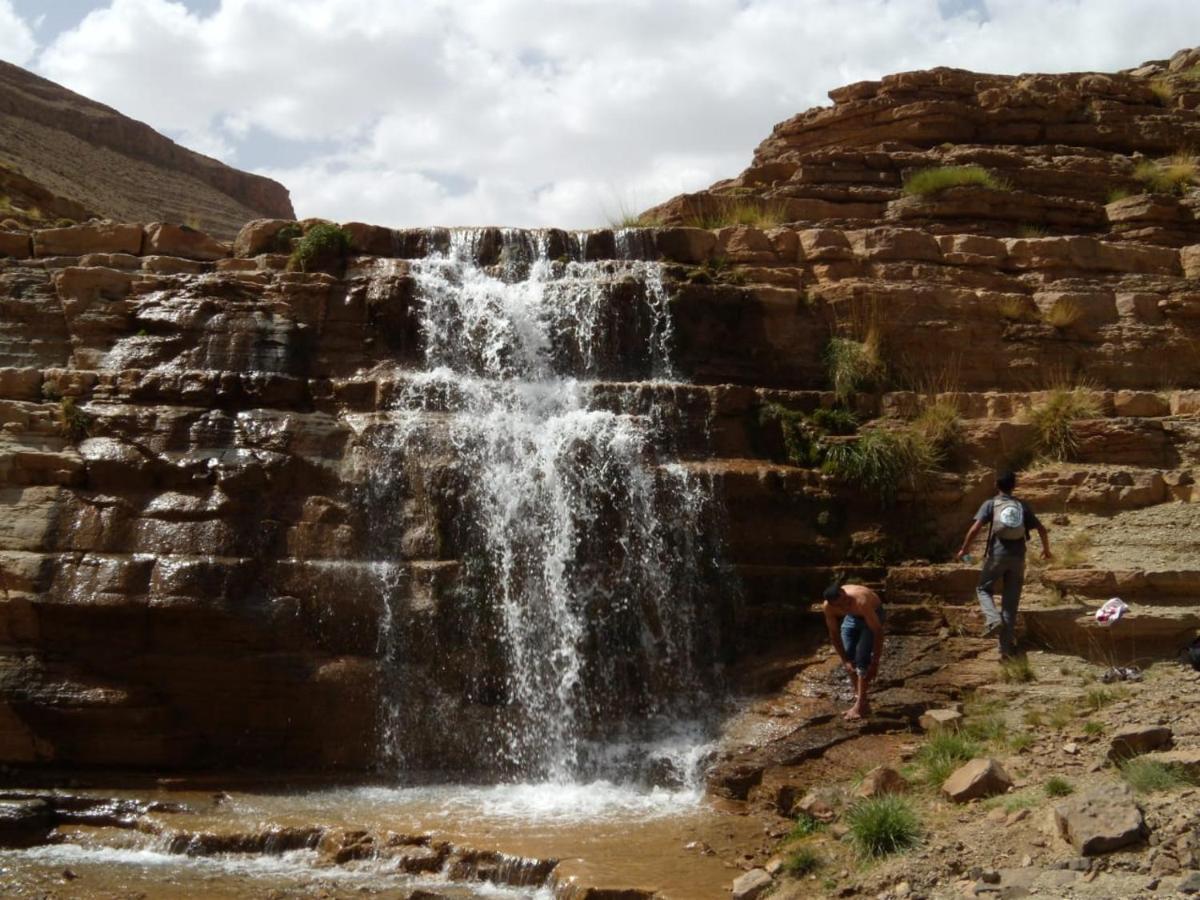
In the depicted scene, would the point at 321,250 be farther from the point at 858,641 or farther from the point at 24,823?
the point at 858,641

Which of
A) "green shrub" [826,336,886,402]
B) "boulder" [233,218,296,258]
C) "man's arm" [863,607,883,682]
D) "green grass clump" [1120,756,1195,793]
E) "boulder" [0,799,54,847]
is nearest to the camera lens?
"green grass clump" [1120,756,1195,793]

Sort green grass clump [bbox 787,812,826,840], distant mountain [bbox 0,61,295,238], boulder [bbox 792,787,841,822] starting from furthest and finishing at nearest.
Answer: distant mountain [bbox 0,61,295,238] < boulder [bbox 792,787,841,822] < green grass clump [bbox 787,812,826,840]

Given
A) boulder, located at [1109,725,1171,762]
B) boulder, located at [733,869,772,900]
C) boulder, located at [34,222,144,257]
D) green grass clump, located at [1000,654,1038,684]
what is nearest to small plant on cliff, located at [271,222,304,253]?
boulder, located at [34,222,144,257]

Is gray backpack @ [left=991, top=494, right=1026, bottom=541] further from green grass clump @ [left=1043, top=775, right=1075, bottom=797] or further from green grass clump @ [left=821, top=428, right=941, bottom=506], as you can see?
green grass clump @ [left=1043, top=775, right=1075, bottom=797]

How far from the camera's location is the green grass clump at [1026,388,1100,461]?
39.7 ft

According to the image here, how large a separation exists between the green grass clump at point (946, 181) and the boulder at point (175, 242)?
30.8 feet

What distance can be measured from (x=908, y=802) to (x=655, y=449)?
503 cm

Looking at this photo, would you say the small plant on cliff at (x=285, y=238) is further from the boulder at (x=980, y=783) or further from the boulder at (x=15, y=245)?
the boulder at (x=980, y=783)

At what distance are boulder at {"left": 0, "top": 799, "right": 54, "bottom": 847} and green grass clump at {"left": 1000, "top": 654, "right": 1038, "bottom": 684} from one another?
26.3 feet

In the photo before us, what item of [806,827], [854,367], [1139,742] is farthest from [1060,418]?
[806,827]

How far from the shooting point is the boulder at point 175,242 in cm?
1362

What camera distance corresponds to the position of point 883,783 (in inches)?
Answer: 323

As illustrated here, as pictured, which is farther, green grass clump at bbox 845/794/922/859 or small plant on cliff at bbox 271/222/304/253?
small plant on cliff at bbox 271/222/304/253

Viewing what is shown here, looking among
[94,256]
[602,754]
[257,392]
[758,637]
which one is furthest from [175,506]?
[758,637]
